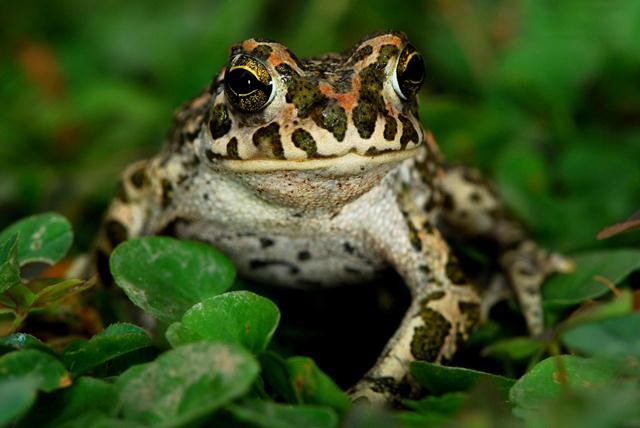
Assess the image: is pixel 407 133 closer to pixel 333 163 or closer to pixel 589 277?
pixel 333 163

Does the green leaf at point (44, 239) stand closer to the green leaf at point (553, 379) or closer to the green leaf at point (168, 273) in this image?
the green leaf at point (168, 273)

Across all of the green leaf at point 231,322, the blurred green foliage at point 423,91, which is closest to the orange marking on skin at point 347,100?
the green leaf at point 231,322


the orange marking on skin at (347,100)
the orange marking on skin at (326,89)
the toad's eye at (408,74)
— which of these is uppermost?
the toad's eye at (408,74)

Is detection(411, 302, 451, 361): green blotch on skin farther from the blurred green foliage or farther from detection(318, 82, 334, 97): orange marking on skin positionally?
the blurred green foliage

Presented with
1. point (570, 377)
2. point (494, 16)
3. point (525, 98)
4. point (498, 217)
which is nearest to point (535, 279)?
point (498, 217)

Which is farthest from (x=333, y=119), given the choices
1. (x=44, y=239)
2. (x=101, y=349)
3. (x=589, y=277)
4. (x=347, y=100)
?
(x=589, y=277)
